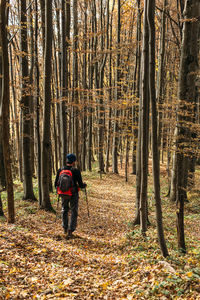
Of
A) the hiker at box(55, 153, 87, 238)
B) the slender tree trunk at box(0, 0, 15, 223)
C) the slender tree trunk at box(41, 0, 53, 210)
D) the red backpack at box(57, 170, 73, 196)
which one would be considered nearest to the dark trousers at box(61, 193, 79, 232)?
the hiker at box(55, 153, 87, 238)

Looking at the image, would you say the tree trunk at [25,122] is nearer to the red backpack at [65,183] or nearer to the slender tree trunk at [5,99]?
the slender tree trunk at [5,99]

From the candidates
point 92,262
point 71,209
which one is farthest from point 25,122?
point 92,262

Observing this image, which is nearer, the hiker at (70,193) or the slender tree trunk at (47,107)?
the hiker at (70,193)

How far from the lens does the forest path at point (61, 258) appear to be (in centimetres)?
398

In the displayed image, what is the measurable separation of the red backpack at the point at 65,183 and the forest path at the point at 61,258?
134 cm

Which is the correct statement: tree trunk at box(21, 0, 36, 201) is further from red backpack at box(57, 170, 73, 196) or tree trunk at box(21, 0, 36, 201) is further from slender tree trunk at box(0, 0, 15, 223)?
red backpack at box(57, 170, 73, 196)

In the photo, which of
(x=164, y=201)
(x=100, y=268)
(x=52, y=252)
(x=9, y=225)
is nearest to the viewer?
(x=100, y=268)

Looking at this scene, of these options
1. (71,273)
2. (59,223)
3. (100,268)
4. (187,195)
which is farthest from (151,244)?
(187,195)

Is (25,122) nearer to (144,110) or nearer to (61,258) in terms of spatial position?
(144,110)

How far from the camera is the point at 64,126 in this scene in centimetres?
1056

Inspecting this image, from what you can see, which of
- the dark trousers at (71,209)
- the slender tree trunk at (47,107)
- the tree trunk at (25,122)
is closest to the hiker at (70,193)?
the dark trousers at (71,209)

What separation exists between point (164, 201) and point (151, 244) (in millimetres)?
6090

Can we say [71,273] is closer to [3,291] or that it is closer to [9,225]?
[3,291]

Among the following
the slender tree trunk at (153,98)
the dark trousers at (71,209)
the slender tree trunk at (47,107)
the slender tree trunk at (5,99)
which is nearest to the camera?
the slender tree trunk at (153,98)
